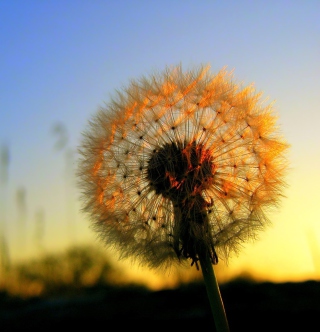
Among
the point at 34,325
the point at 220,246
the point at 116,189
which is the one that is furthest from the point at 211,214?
the point at 34,325

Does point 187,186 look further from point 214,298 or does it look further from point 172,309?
point 172,309

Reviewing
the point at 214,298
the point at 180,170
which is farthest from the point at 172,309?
the point at 180,170

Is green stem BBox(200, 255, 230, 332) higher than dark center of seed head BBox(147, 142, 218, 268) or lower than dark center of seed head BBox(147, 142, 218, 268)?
lower

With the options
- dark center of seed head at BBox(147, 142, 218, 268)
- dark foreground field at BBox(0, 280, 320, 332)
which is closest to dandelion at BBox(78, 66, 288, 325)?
dark center of seed head at BBox(147, 142, 218, 268)

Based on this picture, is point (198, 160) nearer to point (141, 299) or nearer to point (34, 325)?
point (141, 299)

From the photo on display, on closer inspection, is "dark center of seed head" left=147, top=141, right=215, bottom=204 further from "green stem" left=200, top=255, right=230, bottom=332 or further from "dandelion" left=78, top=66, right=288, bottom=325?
"green stem" left=200, top=255, right=230, bottom=332

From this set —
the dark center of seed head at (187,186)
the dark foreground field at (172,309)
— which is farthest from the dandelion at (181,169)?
the dark foreground field at (172,309)
